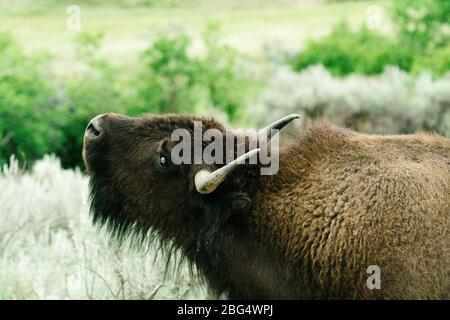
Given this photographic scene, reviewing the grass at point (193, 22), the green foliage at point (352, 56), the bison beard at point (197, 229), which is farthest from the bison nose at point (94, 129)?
the green foliage at point (352, 56)

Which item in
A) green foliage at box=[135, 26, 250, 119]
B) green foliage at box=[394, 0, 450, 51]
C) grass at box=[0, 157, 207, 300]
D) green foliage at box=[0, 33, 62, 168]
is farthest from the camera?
green foliage at box=[394, 0, 450, 51]

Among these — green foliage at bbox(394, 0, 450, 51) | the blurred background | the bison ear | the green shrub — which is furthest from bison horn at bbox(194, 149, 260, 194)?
green foliage at bbox(394, 0, 450, 51)

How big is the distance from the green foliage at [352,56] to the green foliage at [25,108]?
6295 millimetres

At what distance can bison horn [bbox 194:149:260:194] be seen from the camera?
4.24 metres

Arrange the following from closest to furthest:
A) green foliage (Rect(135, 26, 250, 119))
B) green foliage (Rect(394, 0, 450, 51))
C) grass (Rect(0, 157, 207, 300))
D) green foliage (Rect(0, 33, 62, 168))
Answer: grass (Rect(0, 157, 207, 300)) → green foliage (Rect(0, 33, 62, 168)) → green foliage (Rect(135, 26, 250, 119)) → green foliage (Rect(394, 0, 450, 51))

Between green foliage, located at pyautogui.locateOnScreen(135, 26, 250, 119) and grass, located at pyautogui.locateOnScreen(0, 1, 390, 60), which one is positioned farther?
grass, located at pyautogui.locateOnScreen(0, 1, 390, 60)

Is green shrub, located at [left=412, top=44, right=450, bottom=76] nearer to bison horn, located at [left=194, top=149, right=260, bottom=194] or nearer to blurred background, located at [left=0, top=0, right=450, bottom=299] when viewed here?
blurred background, located at [left=0, top=0, right=450, bottom=299]

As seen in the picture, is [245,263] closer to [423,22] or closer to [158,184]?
[158,184]

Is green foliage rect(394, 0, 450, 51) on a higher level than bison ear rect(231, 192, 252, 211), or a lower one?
higher

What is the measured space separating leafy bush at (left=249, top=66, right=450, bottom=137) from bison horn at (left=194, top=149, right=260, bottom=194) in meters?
6.71

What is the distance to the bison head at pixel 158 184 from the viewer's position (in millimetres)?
4465

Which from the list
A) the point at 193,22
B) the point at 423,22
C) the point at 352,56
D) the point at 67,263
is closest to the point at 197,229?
the point at 67,263

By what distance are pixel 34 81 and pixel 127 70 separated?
12.9 ft
